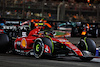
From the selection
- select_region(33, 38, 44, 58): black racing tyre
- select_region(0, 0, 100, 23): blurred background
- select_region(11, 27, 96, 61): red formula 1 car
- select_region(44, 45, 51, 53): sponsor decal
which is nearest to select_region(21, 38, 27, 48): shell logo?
select_region(11, 27, 96, 61): red formula 1 car

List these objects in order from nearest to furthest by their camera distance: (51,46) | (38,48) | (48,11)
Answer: (51,46)
(38,48)
(48,11)

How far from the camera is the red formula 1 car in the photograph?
7.69 metres

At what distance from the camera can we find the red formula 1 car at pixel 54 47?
769 centimetres

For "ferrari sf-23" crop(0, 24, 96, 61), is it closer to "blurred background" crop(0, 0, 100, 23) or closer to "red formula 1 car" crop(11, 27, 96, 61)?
"red formula 1 car" crop(11, 27, 96, 61)

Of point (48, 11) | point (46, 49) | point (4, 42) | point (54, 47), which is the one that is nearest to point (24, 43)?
point (4, 42)

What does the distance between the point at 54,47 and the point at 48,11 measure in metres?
21.8

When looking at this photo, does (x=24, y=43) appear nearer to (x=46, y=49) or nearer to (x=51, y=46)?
(x=46, y=49)

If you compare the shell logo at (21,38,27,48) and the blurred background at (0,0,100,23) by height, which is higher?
the blurred background at (0,0,100,23)

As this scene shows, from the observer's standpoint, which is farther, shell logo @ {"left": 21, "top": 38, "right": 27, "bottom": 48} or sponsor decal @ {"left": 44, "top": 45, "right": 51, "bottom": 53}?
shell logo @ {"left": 21, "top": 38, "right": 27, "bottom": 48}

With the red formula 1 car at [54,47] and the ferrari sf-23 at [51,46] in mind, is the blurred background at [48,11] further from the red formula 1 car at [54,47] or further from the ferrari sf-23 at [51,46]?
the red formula 1 car at [54,47]

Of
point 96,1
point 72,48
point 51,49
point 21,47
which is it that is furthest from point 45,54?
point 96,1

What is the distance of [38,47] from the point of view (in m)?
8.16

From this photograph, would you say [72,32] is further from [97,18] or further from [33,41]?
[33,41]

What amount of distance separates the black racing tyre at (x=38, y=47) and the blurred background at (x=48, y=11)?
53.9ft
